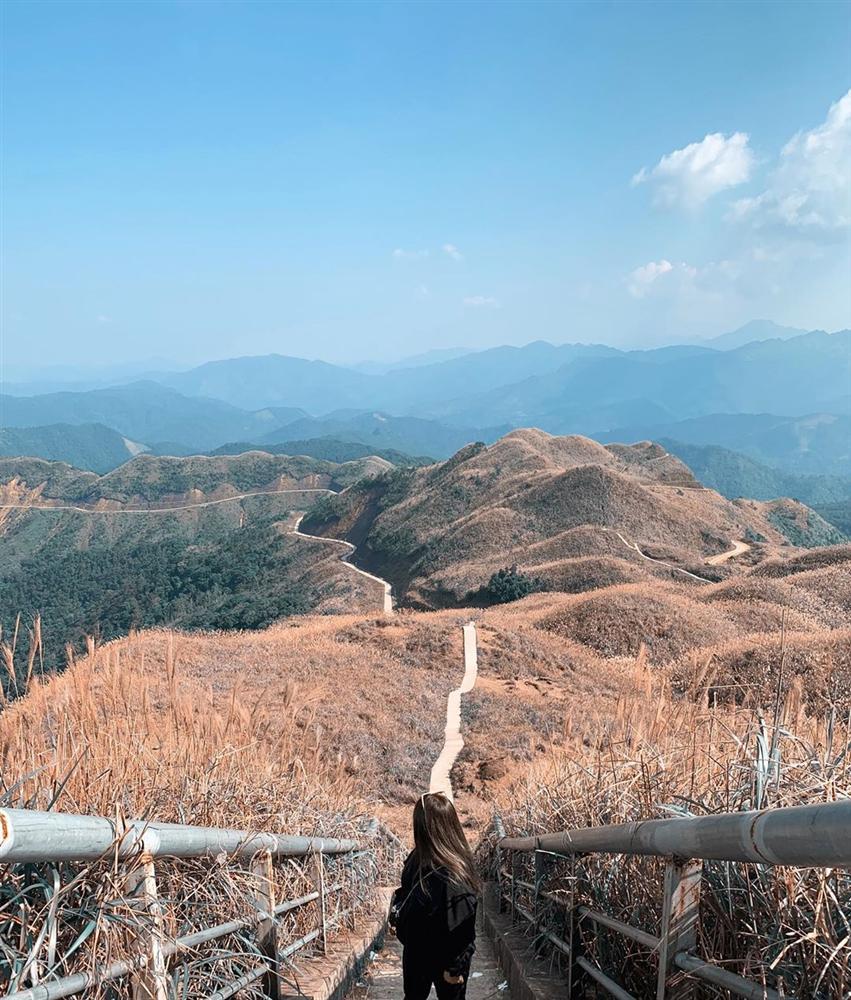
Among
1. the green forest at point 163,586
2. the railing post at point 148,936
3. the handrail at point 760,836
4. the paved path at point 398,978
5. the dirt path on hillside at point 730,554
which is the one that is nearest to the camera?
the handrail at point 760,836

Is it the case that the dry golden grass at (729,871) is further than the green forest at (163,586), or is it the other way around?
the green forest at (163,586)

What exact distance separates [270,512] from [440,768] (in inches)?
4303

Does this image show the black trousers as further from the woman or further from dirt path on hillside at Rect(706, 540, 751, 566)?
dirt path on hillside at Rect(706, 540, 751, 566)

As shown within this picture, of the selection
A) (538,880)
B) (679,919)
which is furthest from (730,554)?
(679,919)

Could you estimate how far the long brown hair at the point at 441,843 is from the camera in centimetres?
404

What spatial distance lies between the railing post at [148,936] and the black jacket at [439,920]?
1.87 metres

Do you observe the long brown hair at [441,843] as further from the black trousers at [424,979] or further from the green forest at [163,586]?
the green forest at [163,586]

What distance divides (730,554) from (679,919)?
55698mm

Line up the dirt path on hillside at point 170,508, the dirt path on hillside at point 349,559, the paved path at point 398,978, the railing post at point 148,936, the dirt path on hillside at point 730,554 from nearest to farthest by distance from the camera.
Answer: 1. the railing post at point 148,936
2. the paved path at point 398,978
3. the dirt path on hillside at point 730,554
4. the dirt path on hillside at point 349,559
5. the dirt path on hillside at point 170,508

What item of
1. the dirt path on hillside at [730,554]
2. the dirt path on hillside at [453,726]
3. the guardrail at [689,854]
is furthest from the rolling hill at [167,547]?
the guardrail at [689,854]

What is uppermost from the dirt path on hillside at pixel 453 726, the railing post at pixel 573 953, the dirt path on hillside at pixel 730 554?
the railing post at pixel 573 953

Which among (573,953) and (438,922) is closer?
(573,953)

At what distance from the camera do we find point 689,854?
217 cm

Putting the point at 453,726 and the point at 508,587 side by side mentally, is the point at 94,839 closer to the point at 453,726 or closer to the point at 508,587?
the point at 453,726
